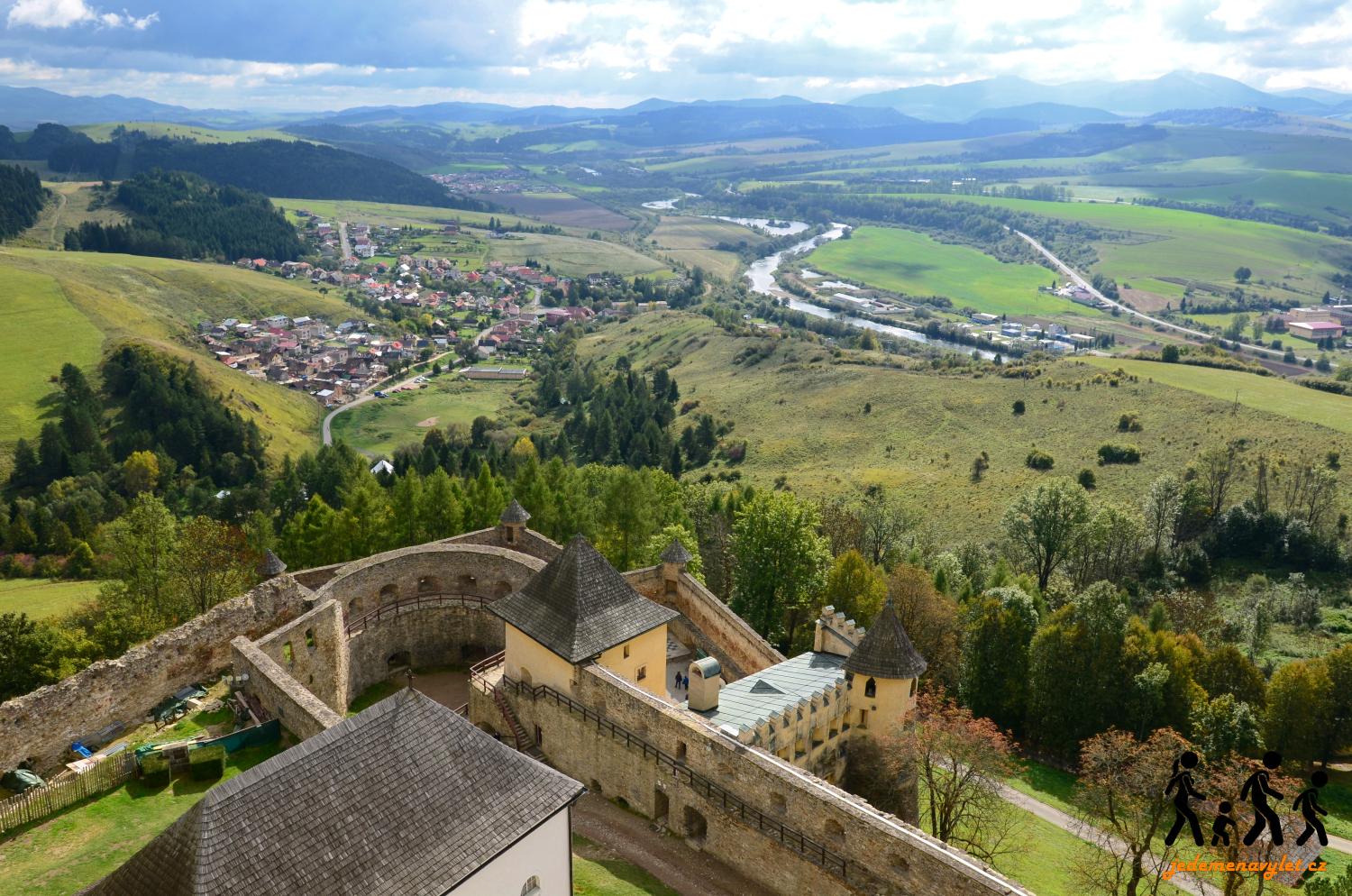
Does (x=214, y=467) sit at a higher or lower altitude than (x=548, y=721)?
lower

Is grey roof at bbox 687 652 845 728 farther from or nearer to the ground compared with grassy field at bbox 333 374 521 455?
farther from the ground

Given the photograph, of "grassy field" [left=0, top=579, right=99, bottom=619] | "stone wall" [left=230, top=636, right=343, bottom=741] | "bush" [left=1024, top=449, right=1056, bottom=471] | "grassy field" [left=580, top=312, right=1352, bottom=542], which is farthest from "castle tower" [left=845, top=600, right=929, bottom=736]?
"bush" [left=1024, top=449, right=1056, bottom=471]

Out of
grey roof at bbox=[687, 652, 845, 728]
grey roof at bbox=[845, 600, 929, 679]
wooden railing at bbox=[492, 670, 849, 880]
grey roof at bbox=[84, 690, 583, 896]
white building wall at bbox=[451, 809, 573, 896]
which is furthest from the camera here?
grey roof at bbox=[845, 600, 929, 679]

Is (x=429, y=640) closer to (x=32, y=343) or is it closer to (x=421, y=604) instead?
(x=421, y=604)

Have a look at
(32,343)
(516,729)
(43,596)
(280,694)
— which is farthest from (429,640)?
(32,343)

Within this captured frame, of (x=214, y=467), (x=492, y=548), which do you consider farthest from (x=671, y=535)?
(x=214, y=467)

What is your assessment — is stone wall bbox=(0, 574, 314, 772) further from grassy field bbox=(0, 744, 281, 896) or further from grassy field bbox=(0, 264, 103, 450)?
grassy field bbox=(0, 264, 103, 450)

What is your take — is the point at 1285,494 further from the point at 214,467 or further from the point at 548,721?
the point at 214,467
